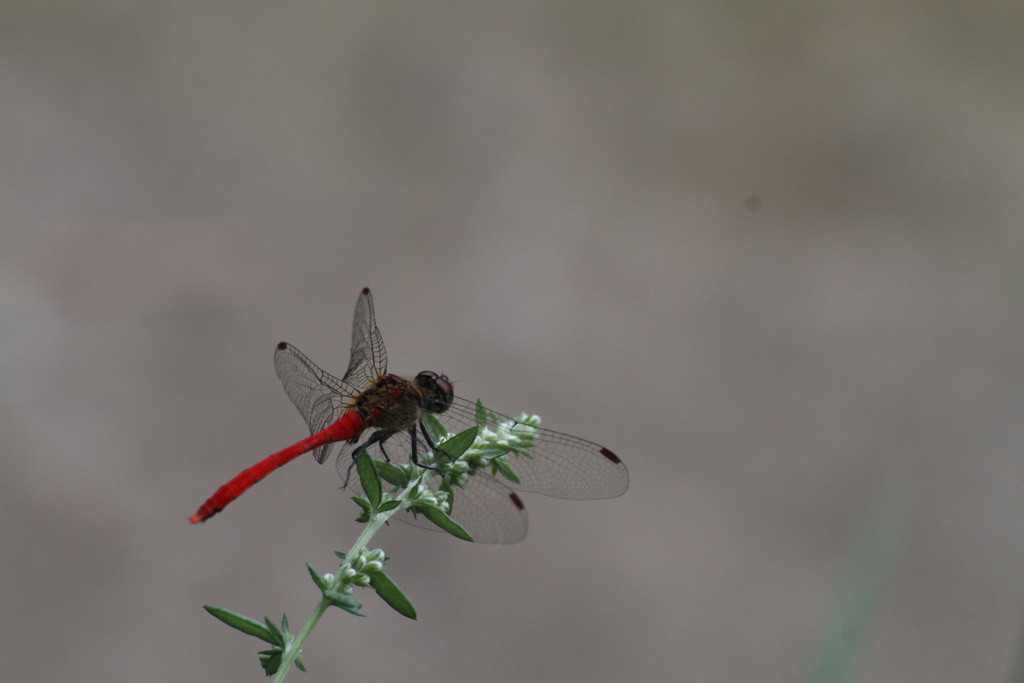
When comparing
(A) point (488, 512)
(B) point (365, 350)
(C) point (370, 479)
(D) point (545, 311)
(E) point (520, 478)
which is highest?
(D) point (545, 311)

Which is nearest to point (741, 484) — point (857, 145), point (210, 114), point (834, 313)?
point (834, 313)

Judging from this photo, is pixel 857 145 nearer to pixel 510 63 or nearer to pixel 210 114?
pixel 510 63

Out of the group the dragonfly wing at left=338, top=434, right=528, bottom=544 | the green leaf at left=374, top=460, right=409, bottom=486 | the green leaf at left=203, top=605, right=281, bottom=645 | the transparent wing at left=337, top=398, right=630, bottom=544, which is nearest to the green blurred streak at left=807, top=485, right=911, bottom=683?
the transparent wing at left=337, top=398, right=630, bottom=544

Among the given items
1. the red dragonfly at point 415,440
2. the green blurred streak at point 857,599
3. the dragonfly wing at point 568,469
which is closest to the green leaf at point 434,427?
the red dragonfly at point 415,440

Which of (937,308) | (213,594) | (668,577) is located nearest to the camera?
(213,594)

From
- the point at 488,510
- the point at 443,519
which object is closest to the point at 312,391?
the point at 488,510

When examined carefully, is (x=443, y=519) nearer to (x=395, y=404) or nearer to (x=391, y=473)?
(x=391, y=473)
